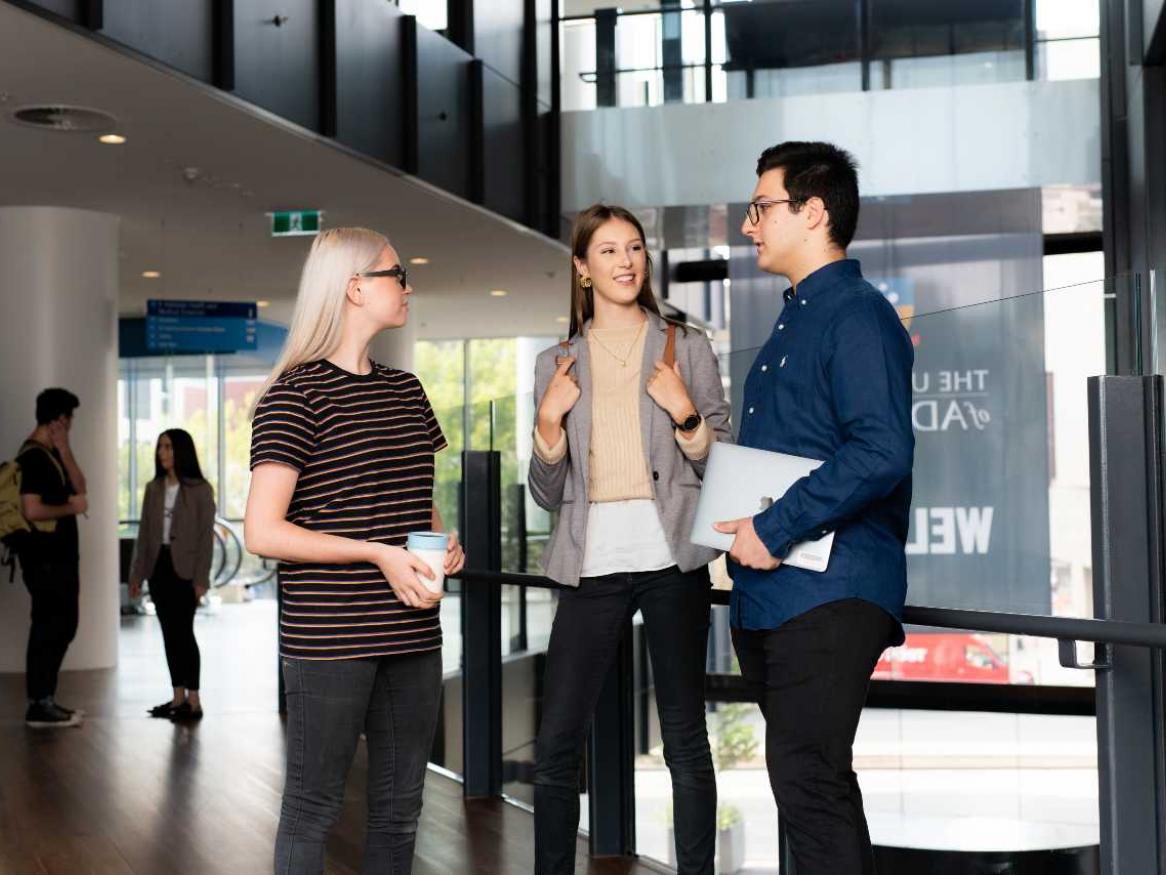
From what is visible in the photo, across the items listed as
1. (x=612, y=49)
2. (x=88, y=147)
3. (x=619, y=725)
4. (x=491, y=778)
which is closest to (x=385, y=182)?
(x=88, y=147)

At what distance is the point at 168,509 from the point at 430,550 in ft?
18.5

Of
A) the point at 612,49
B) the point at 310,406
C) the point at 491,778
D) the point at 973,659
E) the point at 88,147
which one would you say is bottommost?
the point at 491,778

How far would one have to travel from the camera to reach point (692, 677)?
3.07m

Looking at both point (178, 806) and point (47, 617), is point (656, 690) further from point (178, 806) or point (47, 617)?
point (47, 617)

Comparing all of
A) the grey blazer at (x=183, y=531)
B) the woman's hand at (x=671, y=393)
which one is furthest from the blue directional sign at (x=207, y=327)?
the woman's hand at (x=671, y=393)

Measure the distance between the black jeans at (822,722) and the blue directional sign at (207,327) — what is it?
1185 cm

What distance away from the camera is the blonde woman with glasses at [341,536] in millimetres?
2539

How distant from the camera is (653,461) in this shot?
3.03 m

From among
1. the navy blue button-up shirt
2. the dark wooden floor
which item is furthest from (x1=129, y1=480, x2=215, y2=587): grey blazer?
the navy blue button-up shirt

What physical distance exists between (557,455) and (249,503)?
28.3 inches

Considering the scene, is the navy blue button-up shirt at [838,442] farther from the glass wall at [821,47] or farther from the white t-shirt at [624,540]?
the glass wall at [821,47]

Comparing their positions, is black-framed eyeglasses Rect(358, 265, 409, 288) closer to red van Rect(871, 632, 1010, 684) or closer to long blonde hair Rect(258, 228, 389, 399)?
long blonde hair Rect(258, 228, 389, 399)

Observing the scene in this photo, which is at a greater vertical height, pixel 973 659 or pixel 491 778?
pixel 973 659

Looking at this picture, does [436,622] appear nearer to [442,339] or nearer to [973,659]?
[973,659]
